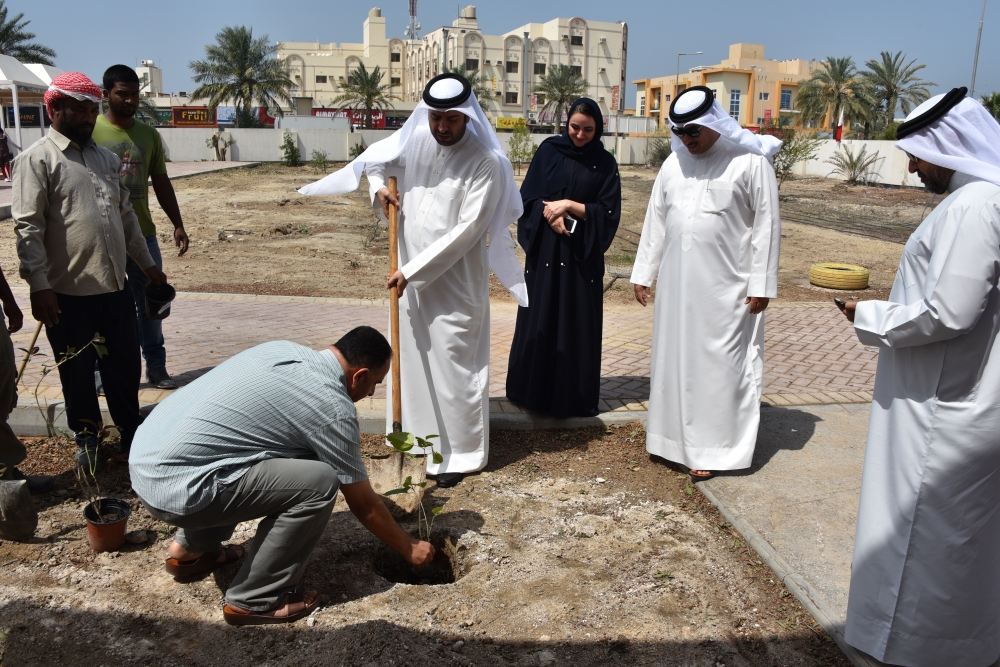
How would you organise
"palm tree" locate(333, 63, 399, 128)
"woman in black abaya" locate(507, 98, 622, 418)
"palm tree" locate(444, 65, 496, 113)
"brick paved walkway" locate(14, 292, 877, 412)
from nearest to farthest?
"woman in black abaya" locate(507, 98, 622, 418)
"brick paved walkway" locate(14, 292, 877, 412)
"palm tree" locate(333, 63, 399, 128)
"palm tree" locate(444, 65, 496, 113)

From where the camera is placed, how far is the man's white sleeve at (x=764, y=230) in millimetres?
4062

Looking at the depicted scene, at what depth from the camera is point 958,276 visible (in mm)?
2461

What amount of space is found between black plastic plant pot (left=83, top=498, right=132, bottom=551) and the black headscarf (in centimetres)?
279

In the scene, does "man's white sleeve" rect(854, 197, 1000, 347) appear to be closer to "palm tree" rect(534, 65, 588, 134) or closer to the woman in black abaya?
the woman in black abaya

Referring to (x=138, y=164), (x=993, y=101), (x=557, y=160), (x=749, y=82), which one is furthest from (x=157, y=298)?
(x=749, y=82)

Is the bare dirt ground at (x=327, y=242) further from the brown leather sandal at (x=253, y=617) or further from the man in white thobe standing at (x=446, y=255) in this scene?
the brown leather sandal at (x=253, y=617)

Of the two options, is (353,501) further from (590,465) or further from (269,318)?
(269,318)

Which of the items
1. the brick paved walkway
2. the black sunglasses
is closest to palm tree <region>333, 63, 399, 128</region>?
the brick paved walkway

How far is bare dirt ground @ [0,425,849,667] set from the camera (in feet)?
9.26

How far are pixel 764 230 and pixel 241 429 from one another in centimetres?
272

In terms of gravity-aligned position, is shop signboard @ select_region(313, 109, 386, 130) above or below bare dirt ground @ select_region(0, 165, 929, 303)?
above


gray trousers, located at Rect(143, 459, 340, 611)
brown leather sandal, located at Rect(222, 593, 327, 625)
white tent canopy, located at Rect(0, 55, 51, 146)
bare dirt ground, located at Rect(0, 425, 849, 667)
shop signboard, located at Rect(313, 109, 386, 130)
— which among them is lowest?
bare dirt ground, located at Rect(0, 425, 849, 667)

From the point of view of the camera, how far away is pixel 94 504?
3.46 metres

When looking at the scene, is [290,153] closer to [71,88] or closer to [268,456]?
[71,88]
